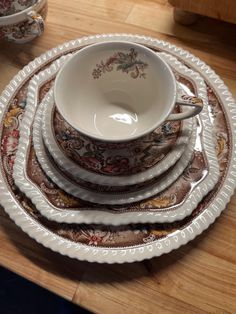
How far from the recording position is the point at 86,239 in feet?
1.19

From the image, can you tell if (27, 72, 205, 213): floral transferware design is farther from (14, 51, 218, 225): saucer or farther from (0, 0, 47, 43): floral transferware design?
(0, 0, 47, 43): floral transferware design

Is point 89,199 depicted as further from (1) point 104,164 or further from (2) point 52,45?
(2) point 52,45

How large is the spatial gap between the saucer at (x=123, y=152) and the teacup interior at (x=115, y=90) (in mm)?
16

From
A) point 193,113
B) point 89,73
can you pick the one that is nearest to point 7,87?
point 89,73

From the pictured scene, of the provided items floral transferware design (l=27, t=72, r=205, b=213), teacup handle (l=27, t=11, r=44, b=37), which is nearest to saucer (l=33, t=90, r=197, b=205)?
floral transferware design (l=27, t=72, r=205, b=213)

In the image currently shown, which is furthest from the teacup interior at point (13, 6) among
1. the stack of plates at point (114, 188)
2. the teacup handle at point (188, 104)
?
the teacup handle at point (188, 104)

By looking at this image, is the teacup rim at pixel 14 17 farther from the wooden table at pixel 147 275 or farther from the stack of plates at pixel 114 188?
the wooden table at pixel 147 275

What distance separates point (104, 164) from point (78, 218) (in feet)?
0.18

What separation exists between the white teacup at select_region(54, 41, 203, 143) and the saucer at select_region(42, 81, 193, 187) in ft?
0.05

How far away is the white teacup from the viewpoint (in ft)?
1.27

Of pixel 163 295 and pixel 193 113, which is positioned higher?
pixel 193 113

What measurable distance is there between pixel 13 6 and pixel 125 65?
0.19m

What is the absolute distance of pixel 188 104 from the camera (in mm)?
369

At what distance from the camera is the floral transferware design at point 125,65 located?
41cm
